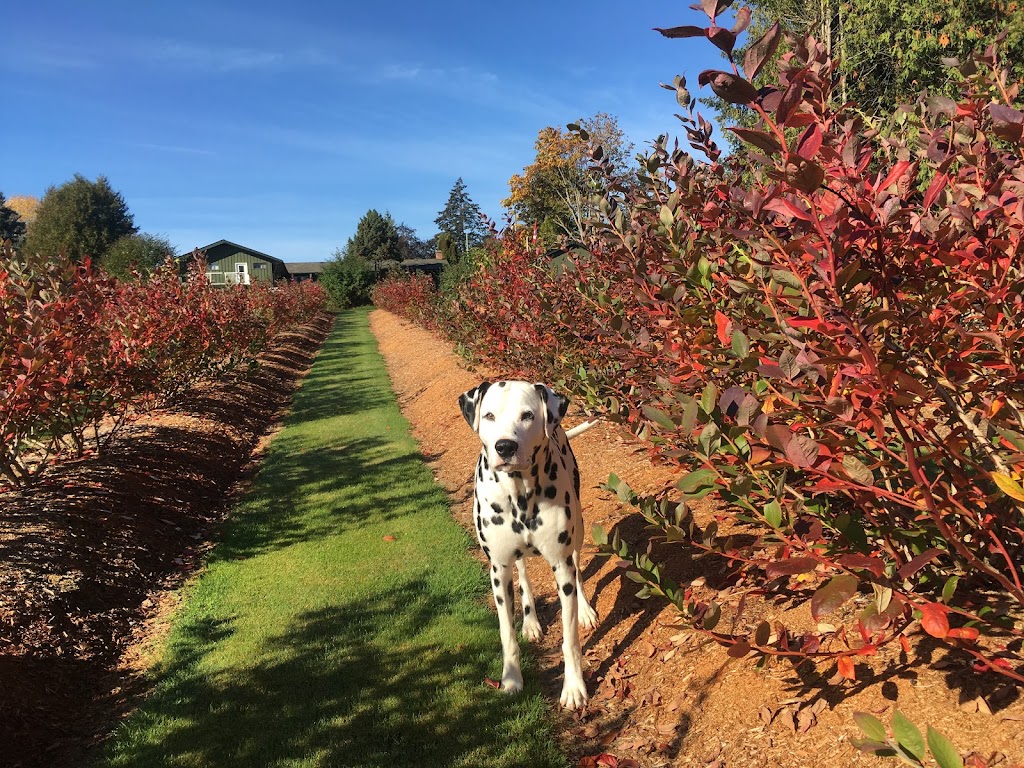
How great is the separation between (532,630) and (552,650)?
7.6 inches

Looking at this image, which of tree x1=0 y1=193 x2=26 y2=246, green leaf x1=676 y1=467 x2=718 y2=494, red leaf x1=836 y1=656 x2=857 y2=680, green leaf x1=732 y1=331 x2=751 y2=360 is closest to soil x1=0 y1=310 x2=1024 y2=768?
red leaf x1=836 y1=656 x2=857 y2=680

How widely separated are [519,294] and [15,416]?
587cm

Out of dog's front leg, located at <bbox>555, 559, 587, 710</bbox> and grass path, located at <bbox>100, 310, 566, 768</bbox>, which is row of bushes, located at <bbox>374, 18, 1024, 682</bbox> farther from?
grass path, located at <bbox>100, 310, 566, 768</bbox>

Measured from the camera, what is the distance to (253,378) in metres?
14.8

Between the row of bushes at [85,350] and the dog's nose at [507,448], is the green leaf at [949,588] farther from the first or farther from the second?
the row of bushes at [85,350]

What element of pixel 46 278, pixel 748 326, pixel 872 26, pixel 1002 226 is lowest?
pixel 748 326

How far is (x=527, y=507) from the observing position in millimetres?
3477

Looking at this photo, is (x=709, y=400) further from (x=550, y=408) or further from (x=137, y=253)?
(x=137, y=253)

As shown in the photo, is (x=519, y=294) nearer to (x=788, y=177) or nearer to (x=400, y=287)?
(x=788, y=177)

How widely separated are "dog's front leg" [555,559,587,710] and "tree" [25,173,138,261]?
62.3 m

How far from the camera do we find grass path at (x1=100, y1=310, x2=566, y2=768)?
329 centimetres

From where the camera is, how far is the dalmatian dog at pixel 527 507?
11.1 ft

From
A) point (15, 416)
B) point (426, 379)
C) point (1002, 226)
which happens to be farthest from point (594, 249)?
point (426, 379)

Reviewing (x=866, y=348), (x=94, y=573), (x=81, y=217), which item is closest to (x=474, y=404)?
(x=866, y=348)
